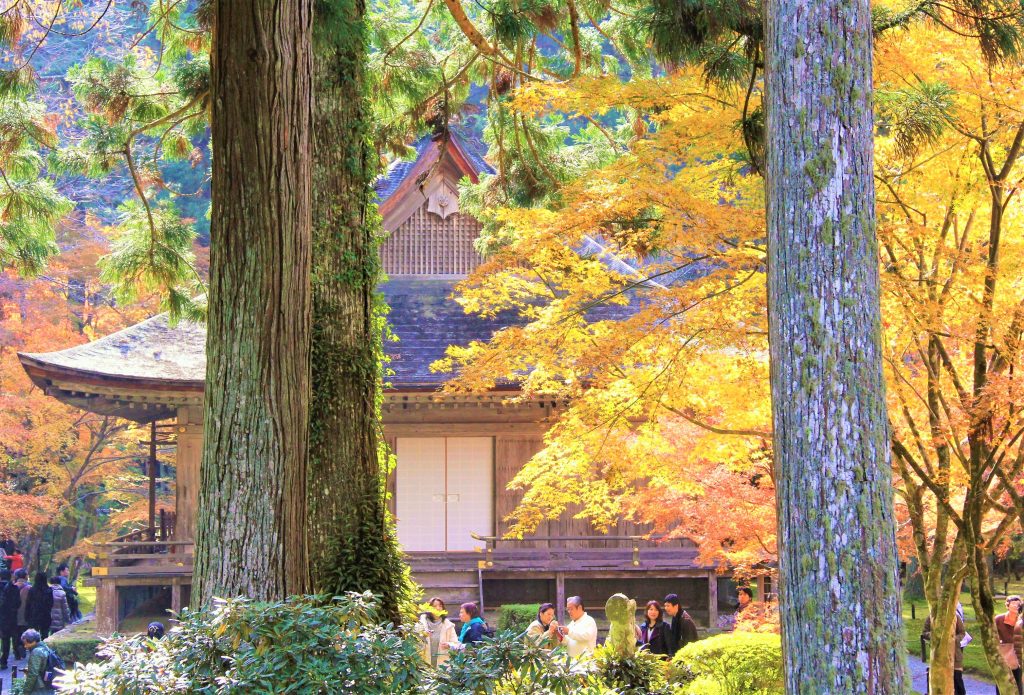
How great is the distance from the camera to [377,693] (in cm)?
434

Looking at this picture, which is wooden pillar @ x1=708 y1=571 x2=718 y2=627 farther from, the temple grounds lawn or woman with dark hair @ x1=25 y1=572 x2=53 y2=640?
woman with dark hair @ x1=25 y1=572 x2=53 y2=640

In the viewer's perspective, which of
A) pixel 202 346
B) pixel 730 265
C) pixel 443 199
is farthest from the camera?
pixel 443 199

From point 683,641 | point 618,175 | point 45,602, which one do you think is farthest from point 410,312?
point 618,175

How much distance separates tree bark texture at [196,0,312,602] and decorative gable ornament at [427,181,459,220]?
12.6 meters

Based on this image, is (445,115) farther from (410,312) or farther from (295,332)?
(410,312)

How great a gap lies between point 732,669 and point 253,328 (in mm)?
5598

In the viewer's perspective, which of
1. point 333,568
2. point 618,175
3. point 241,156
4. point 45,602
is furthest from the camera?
point 45,602

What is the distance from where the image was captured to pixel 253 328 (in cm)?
563

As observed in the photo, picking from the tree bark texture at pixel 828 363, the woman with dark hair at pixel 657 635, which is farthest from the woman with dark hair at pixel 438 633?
the tree bark texture at pixel 828 363

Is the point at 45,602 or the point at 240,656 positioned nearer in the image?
the point at 240,656

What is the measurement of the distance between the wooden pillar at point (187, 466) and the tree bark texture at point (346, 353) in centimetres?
A: 986

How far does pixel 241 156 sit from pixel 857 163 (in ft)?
10.3

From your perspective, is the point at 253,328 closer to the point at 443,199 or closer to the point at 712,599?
the point at 712,599

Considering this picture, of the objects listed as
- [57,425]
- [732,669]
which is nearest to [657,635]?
[732,669]
